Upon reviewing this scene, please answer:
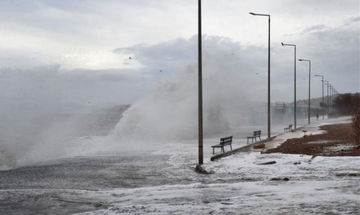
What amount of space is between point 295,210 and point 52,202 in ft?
19.8

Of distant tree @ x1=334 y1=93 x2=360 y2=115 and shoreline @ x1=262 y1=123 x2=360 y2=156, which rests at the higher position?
distant tree @ x1=334 y1=93 x2=360 y2=115

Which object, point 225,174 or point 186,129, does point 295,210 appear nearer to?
point 225,174

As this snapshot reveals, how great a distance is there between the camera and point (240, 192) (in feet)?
41.0

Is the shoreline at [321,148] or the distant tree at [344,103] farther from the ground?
the distant tree at [344,103]

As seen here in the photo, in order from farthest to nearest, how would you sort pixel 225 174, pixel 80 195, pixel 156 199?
pixel 225 174 → pixel 80 195 → pixel 156 199

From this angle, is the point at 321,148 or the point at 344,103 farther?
the point at 344,103

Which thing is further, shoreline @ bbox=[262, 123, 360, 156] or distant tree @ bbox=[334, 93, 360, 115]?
distant tree @ bbox=[334, 93, 360, 115]

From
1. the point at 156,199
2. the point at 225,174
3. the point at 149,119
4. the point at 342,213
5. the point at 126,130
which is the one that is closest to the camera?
the point at 342,213

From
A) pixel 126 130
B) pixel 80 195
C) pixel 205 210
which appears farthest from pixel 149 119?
pixel 205 210

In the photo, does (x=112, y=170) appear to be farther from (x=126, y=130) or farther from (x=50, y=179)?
(x=126, y=130)

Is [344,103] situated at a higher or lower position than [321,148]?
higher

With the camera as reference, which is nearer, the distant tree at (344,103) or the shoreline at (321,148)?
the shoreline at (321,148)

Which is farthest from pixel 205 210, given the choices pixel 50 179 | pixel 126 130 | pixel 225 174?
pixel 126 130

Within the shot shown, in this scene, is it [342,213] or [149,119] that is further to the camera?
[149,119]
